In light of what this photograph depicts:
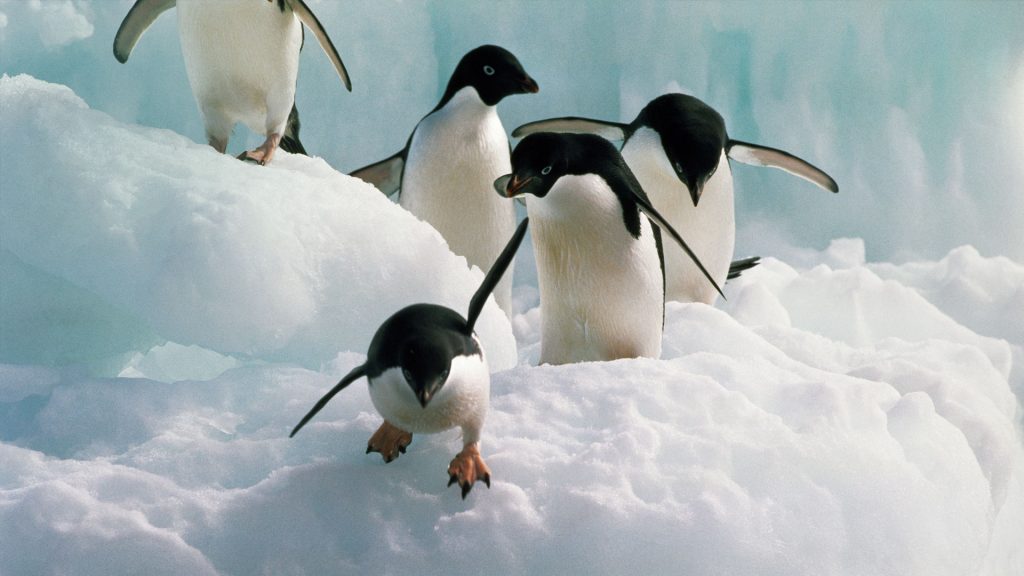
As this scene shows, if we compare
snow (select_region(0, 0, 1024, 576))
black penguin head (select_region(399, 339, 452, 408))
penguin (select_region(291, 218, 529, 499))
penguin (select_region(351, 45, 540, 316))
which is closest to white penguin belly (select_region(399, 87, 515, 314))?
penguin (select_region(351, 45, 540, 316))

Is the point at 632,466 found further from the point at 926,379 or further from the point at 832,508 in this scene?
the point at 926,379

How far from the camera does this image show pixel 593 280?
1696 millimetres

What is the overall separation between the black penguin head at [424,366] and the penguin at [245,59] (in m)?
1.06

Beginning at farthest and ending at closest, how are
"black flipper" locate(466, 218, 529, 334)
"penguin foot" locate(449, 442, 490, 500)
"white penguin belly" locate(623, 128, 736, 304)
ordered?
"white penguin belly" locate(623, 128, 736, 304)
"black flipper" locate(466, 218, 529, 334)
"penguin foot" locate(449, 442, 490, 500)

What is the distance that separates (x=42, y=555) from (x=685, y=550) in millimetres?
690

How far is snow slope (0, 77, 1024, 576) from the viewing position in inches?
46.5

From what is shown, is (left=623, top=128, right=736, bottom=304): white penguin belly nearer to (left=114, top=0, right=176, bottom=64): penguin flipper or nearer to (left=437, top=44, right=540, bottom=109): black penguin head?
(left=437, top=44, right=540, bottom=109): black penguin head

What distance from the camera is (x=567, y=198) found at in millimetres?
1632

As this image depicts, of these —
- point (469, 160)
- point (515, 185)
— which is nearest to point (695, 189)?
point (469, 160)

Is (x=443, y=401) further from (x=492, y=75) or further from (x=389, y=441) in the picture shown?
(x=492, y=75)

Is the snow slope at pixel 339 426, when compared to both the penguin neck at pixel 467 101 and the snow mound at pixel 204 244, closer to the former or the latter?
the snow mound at pixel 204 244

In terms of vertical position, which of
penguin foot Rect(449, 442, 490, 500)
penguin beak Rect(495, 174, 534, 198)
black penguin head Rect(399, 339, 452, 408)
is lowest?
penguin foot Rect(449, 442, 490, 500)

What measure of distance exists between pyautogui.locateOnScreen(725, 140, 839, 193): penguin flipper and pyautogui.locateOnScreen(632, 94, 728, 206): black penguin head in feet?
1.01

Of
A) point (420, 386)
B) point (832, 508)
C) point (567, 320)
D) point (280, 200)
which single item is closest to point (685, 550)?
point (832, 508)
